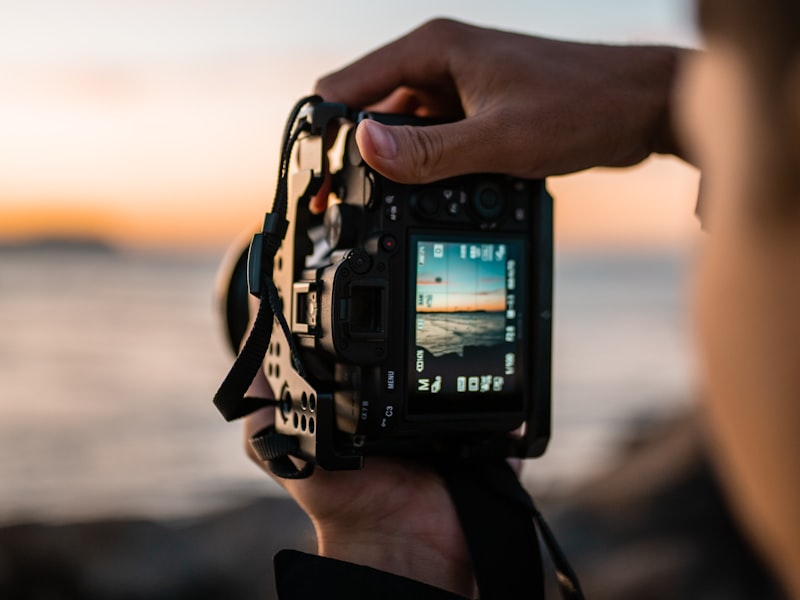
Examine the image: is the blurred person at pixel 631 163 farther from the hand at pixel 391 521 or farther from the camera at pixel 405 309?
the camera at pixel 405 309

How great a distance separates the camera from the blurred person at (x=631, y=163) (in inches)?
29.4

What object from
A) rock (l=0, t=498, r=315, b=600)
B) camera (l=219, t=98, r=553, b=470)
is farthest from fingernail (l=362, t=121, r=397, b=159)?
rock (l=0, t=498, r=315, b=600)

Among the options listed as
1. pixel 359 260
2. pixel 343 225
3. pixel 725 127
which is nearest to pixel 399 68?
pixel 343 225

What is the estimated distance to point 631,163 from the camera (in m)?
2.42

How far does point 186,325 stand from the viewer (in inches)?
719

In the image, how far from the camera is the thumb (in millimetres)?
1972

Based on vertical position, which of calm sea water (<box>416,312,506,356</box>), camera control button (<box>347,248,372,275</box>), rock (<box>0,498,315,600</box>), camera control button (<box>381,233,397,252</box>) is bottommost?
rock (<box>0,498,315,600</box>)

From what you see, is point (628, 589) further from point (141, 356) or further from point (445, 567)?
point (141, 356)

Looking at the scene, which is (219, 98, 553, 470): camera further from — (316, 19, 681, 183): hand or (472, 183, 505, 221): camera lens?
(316, 19, 681, 183): hand

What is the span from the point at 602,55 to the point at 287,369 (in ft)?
3.20

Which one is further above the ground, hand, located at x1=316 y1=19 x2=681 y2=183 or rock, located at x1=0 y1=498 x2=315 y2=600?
hand, located at x1=316 y1=19 x2=681 y2=183

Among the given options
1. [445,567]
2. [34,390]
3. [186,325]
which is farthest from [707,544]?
[186,325]

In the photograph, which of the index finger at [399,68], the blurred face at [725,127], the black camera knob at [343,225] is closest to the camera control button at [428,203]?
the black camera knob at [343,225]

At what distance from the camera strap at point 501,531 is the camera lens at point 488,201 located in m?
0.53
